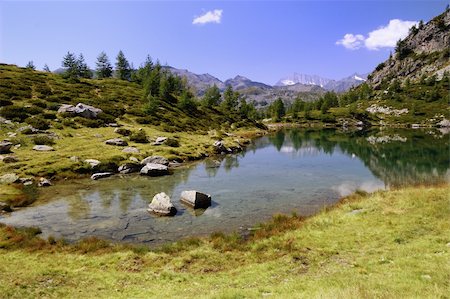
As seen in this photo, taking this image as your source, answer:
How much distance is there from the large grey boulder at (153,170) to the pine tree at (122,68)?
119613mm

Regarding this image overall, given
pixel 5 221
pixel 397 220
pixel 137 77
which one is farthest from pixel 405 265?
pixel 137 77

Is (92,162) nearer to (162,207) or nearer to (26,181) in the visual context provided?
(26,181)

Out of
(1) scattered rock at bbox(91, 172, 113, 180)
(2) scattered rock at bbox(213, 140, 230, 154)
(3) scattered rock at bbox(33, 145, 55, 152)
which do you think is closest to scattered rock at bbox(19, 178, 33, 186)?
(1) scattered rock at bbox(91, 172, 113, 180)

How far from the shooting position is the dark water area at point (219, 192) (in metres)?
29.3

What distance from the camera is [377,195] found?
3303 cm

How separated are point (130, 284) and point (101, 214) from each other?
16.5 meters

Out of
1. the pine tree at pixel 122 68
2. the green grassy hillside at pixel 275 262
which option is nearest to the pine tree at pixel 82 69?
the pine tree at pixel 122 68

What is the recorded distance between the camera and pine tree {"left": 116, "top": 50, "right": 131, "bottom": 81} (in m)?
158

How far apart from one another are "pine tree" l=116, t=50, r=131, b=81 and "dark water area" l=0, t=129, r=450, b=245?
355 feet

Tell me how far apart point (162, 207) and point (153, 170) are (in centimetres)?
1886

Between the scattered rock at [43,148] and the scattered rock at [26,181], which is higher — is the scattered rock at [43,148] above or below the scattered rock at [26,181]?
above

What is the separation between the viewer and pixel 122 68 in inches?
6255

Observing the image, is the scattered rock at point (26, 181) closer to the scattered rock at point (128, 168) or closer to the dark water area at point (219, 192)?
the dark water area at point (219, 192)

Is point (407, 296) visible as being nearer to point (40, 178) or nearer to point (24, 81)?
point (40, 178)
